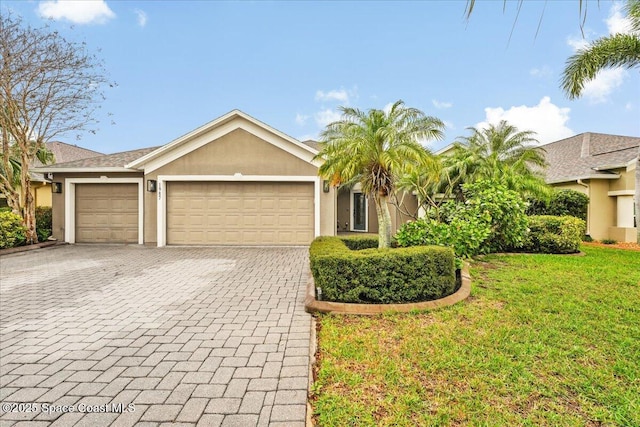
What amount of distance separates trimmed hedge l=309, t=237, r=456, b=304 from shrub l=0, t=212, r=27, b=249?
12.5 m

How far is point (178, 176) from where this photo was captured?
11953 mm

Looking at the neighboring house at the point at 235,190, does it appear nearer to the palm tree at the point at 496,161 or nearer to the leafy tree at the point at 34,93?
the leafy tree at the point at 34,93

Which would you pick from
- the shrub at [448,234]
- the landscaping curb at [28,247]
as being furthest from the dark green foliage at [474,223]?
the landscaping curb at [28,247]

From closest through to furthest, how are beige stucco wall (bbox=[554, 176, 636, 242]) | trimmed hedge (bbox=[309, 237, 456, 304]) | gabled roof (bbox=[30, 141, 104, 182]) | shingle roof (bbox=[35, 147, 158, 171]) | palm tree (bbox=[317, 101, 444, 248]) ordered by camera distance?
trimmed hedge (bbox=[309, 237, 456, 304]) < palm tree (bbox=[317, 101, 444, 248]) < shingle roof (bbox=[35, 147, 158, 171]) < beige stucco wall (bbox=[554, 176, 636, 242]) < gabled roof (bbox=[30, 141, 104, 182])

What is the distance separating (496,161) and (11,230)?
1751cm

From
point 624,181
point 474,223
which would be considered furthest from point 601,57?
point 474,223

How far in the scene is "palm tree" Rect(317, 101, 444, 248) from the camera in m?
7.11

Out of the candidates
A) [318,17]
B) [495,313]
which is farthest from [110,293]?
[318,17]

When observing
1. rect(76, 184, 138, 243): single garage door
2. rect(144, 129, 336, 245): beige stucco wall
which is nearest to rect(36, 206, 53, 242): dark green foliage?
rect(76, 184, 138, 243): single garage door

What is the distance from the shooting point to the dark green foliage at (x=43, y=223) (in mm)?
12891

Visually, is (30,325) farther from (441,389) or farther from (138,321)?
(441,389)

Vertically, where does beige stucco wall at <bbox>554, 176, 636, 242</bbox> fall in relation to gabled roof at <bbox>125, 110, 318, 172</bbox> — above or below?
below

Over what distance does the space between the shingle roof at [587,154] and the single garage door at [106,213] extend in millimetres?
19811

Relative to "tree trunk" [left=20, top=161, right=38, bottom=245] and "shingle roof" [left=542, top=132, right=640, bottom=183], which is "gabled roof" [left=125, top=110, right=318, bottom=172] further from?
"shingle roof" [left=542, top=132, right=640, bottom=183]
